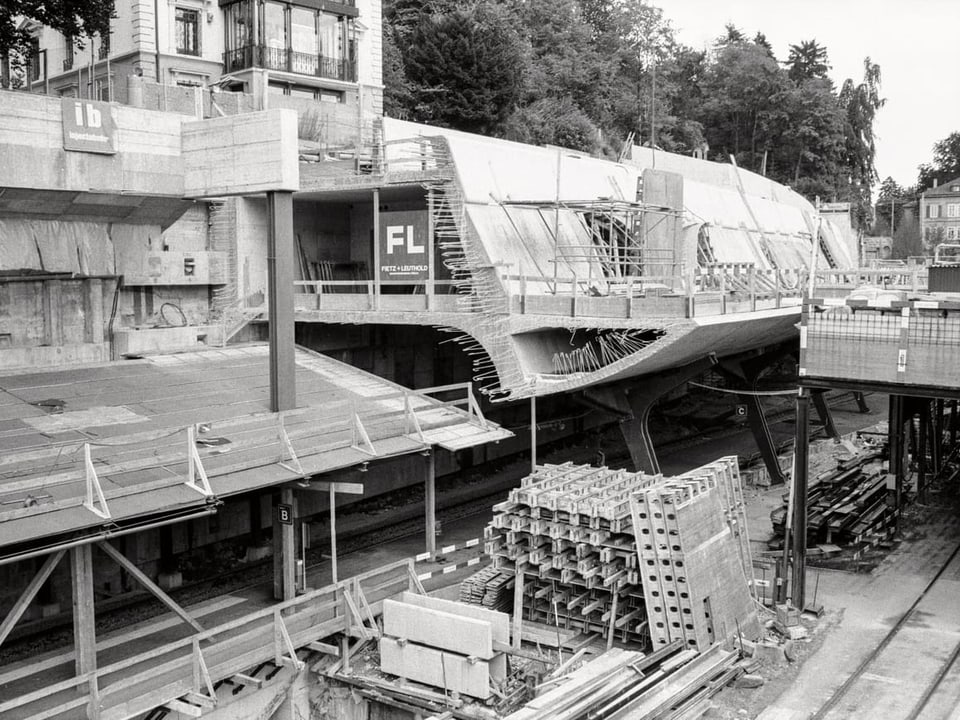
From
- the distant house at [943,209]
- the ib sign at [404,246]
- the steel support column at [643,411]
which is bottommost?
the steel support column at [643,411]

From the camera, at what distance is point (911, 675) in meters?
15.2

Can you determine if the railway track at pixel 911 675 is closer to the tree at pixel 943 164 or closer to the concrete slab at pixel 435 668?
the concrete slab at pixel 435 668

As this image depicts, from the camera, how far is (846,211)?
57.6 metres

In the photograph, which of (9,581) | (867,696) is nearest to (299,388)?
(9,581)

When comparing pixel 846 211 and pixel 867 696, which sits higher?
pixel 846 211

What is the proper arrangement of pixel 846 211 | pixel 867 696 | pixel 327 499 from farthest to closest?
pixel 846 211, pixel 327 499, pixel 867 696

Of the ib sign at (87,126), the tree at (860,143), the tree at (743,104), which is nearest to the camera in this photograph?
the ib sign at (87,126)

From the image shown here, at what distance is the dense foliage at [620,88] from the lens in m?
45.8

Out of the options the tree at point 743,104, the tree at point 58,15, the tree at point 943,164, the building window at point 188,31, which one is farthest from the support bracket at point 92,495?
the tree at point 943,164

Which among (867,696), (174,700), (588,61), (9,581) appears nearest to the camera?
(174,700)

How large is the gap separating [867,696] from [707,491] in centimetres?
407

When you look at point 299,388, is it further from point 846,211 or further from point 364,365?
point 846,211

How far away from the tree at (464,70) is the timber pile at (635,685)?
113ft

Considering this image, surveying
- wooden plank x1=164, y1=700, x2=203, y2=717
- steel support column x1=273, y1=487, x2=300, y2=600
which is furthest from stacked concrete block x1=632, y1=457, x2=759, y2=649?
wooden plank x1=164, y1=700, x2=203, y2=717
